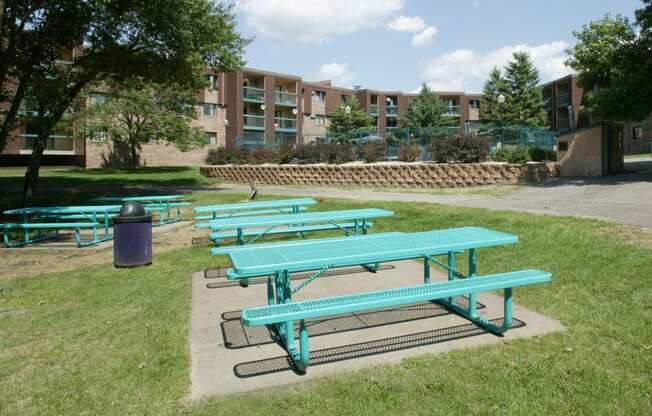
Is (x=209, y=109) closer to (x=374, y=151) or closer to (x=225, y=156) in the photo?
(x=225, y=156)

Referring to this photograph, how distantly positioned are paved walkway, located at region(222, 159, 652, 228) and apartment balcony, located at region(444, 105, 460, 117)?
155 ft

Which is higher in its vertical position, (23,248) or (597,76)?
(597,76)

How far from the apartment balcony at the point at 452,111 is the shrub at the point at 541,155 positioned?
44.4 m

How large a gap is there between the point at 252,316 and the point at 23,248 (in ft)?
27.9

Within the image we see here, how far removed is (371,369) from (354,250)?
3.91 ft

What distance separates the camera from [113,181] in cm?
2534

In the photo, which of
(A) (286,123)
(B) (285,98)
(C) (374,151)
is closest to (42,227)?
(C) (374,151)

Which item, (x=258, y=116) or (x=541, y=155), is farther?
(x=258, y=116)

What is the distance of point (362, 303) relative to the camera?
3.74m

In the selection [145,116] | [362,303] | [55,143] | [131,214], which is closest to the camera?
[362,303]

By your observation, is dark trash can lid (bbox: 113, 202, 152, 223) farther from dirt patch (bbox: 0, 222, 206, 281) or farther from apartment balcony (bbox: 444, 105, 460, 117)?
apartment balcony (bbox: 444, 105, 460, 117)

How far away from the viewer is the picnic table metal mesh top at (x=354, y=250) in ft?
13.6

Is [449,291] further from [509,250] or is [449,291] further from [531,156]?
[531,156]

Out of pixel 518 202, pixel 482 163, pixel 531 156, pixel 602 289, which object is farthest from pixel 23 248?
pixel 531 156
